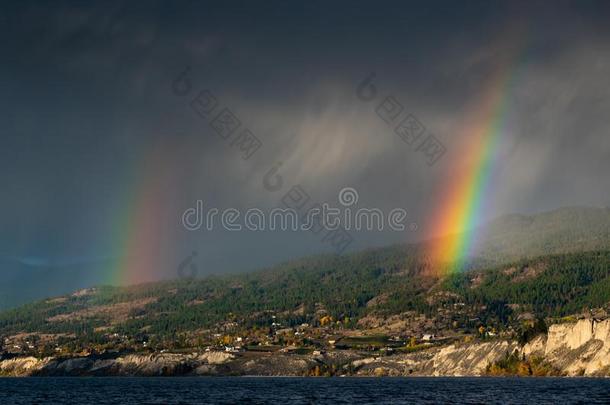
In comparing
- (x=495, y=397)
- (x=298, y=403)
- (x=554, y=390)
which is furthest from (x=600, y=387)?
(x=298, y=403)

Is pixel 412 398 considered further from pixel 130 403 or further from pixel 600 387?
pixel 130 403

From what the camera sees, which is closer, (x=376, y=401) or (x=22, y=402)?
(x=376, y=401)

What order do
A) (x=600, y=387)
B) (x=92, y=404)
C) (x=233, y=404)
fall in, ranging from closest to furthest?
1. (x=233, y=404)
2. (x=92, y=404)
3. (x=600, y=387)

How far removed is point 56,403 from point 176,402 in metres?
31.3

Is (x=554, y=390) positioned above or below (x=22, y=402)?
below

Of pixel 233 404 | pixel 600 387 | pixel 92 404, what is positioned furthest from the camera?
pixel 600 387

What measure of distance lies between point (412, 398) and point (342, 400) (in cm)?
1601

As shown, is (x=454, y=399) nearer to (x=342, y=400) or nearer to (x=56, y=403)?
(x=342, y=400)

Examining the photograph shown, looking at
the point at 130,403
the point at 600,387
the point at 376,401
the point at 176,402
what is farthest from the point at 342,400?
the point at 600,387

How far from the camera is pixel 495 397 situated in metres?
166

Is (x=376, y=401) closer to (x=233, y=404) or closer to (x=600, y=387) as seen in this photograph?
(x=233, y=404)

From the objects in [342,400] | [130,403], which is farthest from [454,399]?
[130,403]

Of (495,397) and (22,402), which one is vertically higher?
(22,402)

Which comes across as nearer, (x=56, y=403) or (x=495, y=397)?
(x=495, y=397)
